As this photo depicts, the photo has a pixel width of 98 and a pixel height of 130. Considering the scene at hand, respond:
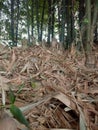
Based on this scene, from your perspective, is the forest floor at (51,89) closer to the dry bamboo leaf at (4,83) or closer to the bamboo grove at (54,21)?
the dry bamboo leaf at (4,83)

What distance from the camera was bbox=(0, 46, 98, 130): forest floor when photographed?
1.49 m

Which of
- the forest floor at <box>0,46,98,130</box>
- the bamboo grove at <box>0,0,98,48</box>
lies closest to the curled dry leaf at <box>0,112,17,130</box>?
the forest floor at <box>0,46,98,130</box>

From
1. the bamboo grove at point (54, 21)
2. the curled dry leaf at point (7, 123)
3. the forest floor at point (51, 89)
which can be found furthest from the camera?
the bamboo grove at point (54, 21)

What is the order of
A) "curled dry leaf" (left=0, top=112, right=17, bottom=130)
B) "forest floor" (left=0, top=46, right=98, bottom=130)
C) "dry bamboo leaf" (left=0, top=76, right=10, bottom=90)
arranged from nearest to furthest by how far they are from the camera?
"curled dry leaf" (left=0, top=112, right=17, bottom=130) < "forest floor" (left=0, top=46, right=98, bottom=130) < "dry bamboo leaf" (left=0, top=76, right=10, bottom=90)

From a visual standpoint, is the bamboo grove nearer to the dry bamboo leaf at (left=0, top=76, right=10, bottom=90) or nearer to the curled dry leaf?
the dry bamboo leaf at (left=0, top=76, right=10, bottom=90)

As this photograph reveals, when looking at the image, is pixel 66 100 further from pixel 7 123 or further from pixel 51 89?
pixel 7 123

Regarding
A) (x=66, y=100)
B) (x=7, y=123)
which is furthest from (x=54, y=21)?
(x=7, y=123)

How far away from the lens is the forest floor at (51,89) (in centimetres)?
149

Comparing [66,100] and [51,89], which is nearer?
[66,100]

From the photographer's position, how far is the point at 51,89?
1686 mm

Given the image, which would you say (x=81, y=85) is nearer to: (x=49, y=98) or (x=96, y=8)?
(x=49, y=98)

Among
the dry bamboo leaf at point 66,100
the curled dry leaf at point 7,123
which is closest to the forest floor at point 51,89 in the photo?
the dry bamboo leaf at point 66,100

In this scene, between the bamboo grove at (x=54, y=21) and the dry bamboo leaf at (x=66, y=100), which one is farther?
the bamboo grove at (x=54, y=21)

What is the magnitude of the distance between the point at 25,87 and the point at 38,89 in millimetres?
84
